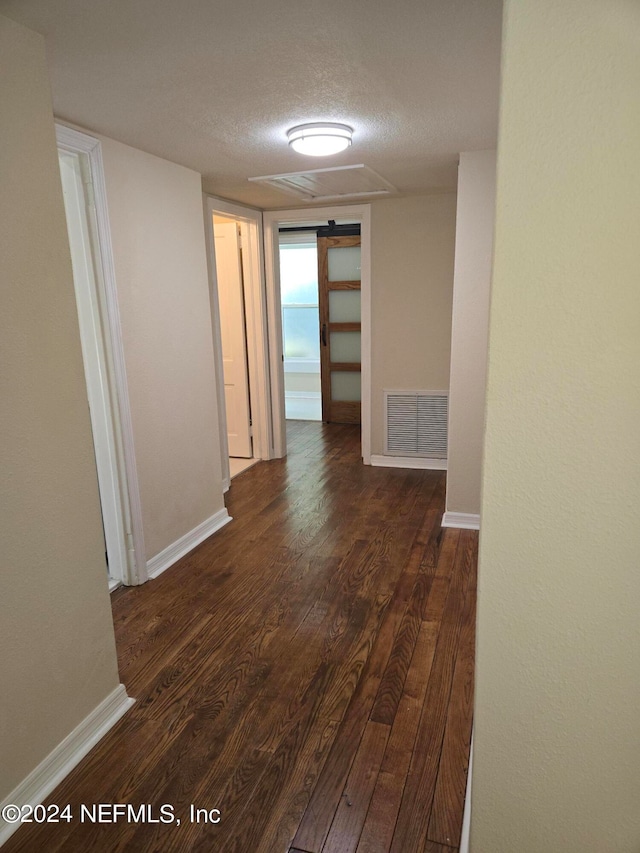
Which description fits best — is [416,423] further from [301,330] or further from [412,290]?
[301,330]

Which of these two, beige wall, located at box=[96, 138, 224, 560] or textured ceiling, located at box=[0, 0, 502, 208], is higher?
textured ceiling, located at box=[0, 0, 502, 208]

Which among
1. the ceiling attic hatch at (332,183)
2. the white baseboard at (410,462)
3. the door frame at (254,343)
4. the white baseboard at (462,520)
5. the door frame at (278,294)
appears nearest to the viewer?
the ceiling attic hatch at (332,183)

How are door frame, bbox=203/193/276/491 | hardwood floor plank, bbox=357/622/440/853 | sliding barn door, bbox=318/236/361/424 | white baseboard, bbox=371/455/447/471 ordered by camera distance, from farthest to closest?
sliding barn door, bbox=318/236/361/424, white baseboard, bbox=371/455/447/471, door frame, bbox=203/193/276/491, hardwood floor plank, bbox=357/622/440/853

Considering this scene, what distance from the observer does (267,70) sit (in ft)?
6.32

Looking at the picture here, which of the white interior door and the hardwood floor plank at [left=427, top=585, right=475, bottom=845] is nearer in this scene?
the hardwood floor plank at [left=427, top=585, right=475, bottom=845]

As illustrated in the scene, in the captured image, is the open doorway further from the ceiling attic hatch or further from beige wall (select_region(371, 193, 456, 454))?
the ceiling attic hatch

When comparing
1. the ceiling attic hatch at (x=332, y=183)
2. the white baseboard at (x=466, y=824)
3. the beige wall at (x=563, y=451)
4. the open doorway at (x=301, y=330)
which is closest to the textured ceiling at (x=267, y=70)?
the ceiling attic hatch at (x=332, y=183)

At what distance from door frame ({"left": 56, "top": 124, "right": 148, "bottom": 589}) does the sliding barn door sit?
3.97 meters

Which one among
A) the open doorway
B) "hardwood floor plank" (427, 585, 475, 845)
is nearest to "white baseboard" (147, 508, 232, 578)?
"hardwood floor plank" (427, 585, 475, 845)

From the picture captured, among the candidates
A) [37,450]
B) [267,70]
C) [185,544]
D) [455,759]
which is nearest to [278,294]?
[185,544]

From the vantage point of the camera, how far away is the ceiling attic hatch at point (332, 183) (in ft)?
11.3

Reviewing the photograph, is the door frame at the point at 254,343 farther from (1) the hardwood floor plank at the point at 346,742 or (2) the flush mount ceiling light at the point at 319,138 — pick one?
(1) the hardwood floor plank at the point at 346,742

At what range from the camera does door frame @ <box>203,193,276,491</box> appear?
4500 mm

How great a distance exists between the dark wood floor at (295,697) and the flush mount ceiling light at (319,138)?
2.26m
